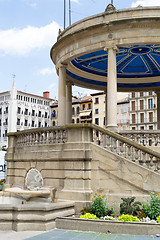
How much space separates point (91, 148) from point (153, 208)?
3.73 metres

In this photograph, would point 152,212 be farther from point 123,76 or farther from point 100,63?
point 123,76

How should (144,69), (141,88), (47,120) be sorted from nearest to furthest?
(144,69), (141,88), (47,120)

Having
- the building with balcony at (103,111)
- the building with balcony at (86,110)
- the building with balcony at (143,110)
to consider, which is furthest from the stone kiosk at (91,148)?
the building with balcony at (86,110)

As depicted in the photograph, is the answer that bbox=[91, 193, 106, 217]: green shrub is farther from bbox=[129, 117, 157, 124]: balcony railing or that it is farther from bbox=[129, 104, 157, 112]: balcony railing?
bbox=[129, 104, 157, 112]: balcony railing

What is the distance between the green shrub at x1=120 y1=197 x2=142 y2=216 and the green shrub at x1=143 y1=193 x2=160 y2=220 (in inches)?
16.6

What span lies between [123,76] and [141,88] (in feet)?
7.69

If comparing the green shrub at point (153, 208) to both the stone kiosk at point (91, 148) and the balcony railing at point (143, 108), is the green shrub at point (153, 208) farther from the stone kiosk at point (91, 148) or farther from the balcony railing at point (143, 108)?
the balcony railing at point (143, 108)

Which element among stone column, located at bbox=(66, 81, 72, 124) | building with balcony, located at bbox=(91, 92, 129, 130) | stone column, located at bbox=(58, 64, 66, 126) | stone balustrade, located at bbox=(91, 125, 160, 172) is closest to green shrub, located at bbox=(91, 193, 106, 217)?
stone balustrade, located at bbox=(91, 125, 160, 172)

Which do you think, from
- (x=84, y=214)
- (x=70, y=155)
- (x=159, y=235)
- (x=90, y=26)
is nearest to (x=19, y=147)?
(x=70, y=155)

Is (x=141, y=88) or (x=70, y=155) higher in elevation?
(x=141, y=88)

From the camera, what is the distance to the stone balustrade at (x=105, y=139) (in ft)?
39.3

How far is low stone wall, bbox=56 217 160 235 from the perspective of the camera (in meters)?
9.22

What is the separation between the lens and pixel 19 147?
53.5ft

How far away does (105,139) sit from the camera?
12.7m
